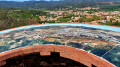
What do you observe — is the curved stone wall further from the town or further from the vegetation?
the town

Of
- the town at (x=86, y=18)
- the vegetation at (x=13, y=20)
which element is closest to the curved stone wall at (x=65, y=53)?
the vegetation at (x=13, y=20)

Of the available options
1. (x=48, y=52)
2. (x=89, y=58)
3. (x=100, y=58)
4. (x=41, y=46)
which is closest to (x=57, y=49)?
(x=48, y=52)

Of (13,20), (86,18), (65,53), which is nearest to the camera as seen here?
(65,53)

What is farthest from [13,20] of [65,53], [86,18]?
[65,53]

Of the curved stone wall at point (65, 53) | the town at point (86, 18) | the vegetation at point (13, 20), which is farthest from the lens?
the town at point (86, 18)

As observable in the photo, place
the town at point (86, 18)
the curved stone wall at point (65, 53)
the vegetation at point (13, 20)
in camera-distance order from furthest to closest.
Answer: the town at point (86, 18), the vegetation at point (13, 20), the curved stone wall at point (65, 53)

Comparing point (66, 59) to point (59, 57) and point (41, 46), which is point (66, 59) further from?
point (41, 46)

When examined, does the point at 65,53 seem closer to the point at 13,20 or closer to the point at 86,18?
the point at 13,20

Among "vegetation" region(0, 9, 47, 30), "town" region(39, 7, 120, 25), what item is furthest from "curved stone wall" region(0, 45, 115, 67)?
"town" region(39, 7, 120, 25)

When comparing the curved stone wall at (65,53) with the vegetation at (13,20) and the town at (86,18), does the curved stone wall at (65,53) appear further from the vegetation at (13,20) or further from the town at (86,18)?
the town at (86,18)
